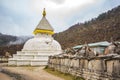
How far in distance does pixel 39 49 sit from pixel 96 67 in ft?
77.6

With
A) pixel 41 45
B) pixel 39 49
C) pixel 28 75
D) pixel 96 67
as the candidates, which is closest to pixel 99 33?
pixel 41 45

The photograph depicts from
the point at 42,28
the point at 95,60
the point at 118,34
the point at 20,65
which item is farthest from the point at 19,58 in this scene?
the point at 118,34

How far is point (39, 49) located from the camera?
3688 centimetres

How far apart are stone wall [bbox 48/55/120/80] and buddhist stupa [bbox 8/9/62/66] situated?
52.3 ft

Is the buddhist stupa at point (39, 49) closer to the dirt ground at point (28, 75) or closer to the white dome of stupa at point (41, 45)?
the white dome of stupa at point (41, 45)

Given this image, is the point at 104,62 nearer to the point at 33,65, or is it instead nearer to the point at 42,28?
the point at 33,65

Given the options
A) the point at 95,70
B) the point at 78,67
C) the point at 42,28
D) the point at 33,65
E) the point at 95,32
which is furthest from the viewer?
the point at 95,32

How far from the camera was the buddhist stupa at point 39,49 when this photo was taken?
3501 centimetres

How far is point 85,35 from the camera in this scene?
8469 cm

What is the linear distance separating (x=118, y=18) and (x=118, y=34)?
19.4m

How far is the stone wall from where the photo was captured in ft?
38.4

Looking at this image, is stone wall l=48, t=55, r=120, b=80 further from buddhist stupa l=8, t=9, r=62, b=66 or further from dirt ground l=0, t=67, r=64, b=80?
buddhist stupa l=8, t=9, r=62, b=66

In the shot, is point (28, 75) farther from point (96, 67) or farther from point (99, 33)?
point (99, 33)

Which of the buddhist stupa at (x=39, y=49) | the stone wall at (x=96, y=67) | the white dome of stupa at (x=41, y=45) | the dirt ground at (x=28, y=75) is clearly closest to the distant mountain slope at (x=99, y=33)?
the buddhist stupa at (x=39, y=49)
